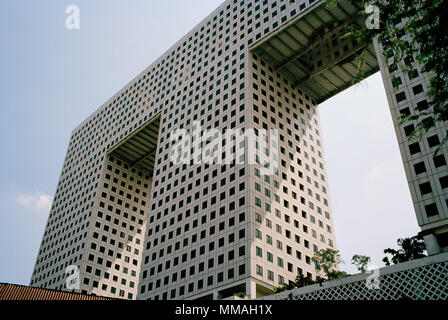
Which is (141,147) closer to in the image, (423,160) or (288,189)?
(288,189)

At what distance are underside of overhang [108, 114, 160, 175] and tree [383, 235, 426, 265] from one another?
49.3 m

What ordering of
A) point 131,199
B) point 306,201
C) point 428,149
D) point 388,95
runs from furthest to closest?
point 131,199, point 306,201, point 388,95, point 428,149

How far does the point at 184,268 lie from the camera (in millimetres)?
52969

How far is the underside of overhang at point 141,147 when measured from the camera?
80375 mm

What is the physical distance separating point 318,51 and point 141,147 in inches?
1520

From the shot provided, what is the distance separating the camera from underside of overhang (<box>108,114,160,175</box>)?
80.4 m

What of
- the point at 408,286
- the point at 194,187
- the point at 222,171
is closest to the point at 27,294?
the point at 408,286

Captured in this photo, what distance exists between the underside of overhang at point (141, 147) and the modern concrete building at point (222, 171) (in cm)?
24

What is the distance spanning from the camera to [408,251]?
121ft

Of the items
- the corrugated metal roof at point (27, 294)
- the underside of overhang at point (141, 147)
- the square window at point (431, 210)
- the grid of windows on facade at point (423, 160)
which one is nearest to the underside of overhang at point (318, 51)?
the grid of windows on facade at point (423, 160)

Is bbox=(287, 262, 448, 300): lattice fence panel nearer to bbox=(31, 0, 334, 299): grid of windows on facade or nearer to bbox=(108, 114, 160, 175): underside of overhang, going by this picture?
bbox=(31, 0, 334, 299): grid of windows on facade
